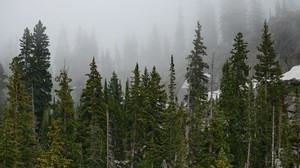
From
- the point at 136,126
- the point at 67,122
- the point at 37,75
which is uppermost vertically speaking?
the point at 37,75

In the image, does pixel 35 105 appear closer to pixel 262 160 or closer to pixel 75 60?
pixel 262 160

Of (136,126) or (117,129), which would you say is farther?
(117,129)

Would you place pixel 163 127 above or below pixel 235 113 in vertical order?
below

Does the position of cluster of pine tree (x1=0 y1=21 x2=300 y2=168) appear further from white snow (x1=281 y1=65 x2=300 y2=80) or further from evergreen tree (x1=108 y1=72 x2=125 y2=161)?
white snow (x1=281 y1=65 x2=300 y2=80)

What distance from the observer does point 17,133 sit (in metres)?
35.0

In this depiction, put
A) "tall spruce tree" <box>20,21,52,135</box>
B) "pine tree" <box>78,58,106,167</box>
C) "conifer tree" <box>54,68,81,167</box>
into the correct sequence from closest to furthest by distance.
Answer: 1. "conifer tree" <box>54,68,81,167</box>
2. "pine tree" <box>78,58,106,167</box>
3. "tall spruce tree" <box>20,21,52,135</box>

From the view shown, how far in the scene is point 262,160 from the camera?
44875mm

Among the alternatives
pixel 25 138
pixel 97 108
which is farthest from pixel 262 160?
pixel 25 138

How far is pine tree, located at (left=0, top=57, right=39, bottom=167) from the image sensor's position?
33.4 meters

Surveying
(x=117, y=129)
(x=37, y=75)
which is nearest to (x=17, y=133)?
(x=117, y=129)

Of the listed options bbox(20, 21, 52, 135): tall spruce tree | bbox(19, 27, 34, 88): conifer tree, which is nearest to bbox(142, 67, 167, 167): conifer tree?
bbox(20, 21, 52, 135): tall spruce tree

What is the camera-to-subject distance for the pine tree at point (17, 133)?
3341 cm

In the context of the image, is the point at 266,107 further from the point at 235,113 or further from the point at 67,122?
the point at 67,122

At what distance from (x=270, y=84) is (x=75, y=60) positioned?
424ft
